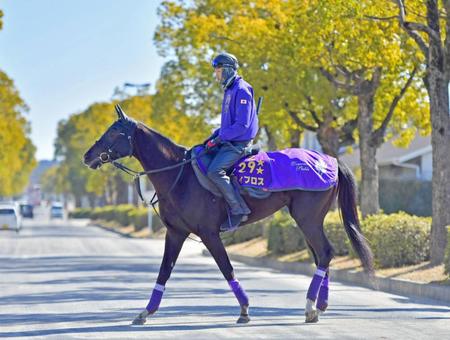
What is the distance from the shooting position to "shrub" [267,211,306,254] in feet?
93.8

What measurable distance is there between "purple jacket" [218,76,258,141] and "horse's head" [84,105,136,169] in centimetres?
115

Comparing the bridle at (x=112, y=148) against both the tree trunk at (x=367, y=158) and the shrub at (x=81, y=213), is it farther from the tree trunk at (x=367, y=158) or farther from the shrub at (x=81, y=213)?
the shrub at (x=81, y=213)

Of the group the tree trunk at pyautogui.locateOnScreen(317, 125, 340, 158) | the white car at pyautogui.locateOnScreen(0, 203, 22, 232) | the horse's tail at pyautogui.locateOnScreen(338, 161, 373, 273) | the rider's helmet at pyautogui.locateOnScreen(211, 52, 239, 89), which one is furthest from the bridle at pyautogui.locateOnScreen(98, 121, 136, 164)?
the white car at pyautogui.locateOnScreen(0, 203, 22, 232)

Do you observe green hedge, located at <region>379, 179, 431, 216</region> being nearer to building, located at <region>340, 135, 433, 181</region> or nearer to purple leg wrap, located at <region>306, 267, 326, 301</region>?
building, located at <region>340, 135, 433, 181</region>

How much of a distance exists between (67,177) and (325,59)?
110m

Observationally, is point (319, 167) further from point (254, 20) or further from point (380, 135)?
point (254, 20)

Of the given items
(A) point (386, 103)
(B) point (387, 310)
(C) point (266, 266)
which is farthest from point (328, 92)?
(B) point (387, 310)

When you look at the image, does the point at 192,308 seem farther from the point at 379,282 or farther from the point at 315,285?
the point at 379,282

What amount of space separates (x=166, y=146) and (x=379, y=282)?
320 inches

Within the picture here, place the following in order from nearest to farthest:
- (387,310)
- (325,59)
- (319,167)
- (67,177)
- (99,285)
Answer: (319,167) → (387,310) → (99,285) → (325,59) → (67,177)

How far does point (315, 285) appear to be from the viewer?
12.6m

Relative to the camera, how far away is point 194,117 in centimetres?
4300

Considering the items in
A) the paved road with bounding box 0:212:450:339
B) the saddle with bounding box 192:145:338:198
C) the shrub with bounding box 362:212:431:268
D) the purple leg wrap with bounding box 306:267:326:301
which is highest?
the saddle with bounding box 192:145:338:198

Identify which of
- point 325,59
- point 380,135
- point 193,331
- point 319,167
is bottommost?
point 193,331
